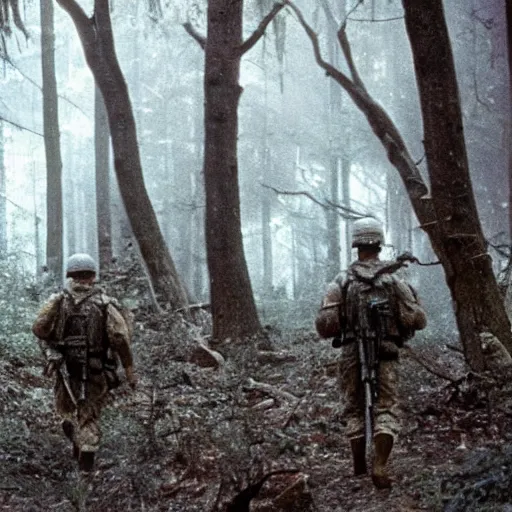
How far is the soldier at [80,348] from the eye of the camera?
21.2 feet

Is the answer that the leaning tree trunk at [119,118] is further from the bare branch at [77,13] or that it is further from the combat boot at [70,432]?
the combat boot at [70,432]

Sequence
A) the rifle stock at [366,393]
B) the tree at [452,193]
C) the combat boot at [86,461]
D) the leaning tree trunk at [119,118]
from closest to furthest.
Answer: the rifle stock at [366,393], the combat boot at [86,461], the tree at [452,193], the leaning tree trunk at [119,118]

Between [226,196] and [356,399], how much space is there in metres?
5.59

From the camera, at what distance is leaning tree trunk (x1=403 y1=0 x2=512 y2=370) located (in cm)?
745

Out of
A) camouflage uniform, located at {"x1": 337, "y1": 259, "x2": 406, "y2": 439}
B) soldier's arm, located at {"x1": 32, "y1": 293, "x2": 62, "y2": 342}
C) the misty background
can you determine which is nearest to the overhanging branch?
camouflage uniform, located at {"x1": 337, "y1": 259, "x2": 406, "y2": 439}

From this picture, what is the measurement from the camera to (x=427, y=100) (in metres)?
7.62

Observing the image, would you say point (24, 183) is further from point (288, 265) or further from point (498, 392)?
point (498, 392)

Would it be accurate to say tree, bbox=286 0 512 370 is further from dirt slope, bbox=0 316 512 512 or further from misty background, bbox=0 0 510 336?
misty background, bbox=0 0 510 336

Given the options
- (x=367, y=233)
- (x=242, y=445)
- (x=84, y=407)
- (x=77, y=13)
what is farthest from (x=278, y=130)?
(x=242, y=445)

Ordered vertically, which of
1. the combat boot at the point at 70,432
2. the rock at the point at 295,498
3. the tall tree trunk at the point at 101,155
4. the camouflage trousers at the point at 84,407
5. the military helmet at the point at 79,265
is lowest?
the rock at the point at 295,498

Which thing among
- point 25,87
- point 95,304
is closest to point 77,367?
point 95,304

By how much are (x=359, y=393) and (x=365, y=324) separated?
0.51m

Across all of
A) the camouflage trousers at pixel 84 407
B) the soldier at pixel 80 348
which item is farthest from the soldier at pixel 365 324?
the camouflage trousers at pixel 84 407

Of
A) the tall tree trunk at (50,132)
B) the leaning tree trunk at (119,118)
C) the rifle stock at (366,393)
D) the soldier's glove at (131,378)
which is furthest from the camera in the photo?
the tall tree trunk at (50,132)
